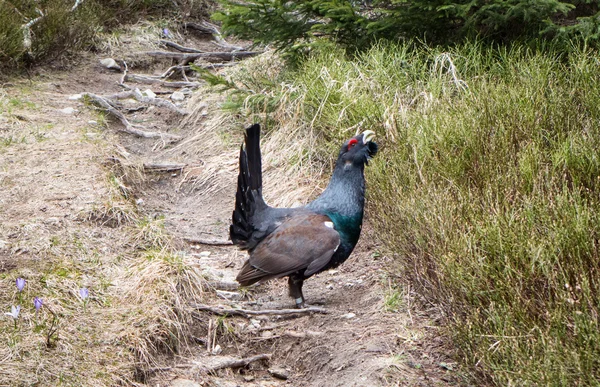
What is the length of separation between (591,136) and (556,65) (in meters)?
1.67

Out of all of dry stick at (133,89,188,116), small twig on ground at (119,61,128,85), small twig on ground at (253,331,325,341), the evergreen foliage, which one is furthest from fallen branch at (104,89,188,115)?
small twig on ground at (253,331,325,341)

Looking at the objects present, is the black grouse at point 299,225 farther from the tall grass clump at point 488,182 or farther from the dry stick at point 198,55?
the dry stick at point 198,55

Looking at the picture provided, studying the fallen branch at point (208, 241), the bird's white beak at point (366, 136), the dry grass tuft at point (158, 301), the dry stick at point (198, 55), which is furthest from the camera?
the dry stick at point (198, 55)

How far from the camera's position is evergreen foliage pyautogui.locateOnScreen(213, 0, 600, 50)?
5.43m

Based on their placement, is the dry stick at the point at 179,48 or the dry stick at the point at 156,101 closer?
the dry stick at the point at 156,101

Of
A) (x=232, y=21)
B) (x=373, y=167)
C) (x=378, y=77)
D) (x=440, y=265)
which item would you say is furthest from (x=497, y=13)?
(x=440, y=265)

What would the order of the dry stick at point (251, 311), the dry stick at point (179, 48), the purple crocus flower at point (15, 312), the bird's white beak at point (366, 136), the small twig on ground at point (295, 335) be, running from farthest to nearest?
the dry stick at point (179, 48)
the bird's white beak at point (366, 136)
the dry stick at point (251, 311)
the small twig on ground at point (295, 335)
the purple crocus flower at point (15, 312)

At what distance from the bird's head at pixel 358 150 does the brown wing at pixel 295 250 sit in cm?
39

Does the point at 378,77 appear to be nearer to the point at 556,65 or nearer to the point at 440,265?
the point at 556,65

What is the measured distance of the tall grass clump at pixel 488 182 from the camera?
271cm

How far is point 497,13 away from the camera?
5609 mm

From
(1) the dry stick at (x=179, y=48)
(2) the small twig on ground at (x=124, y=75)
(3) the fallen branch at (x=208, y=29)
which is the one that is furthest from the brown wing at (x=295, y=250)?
(3) the fallen branch at (x=208, y=29)

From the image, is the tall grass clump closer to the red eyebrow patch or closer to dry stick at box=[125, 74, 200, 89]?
the red eyebrow patch

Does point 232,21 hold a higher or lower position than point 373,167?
higher
